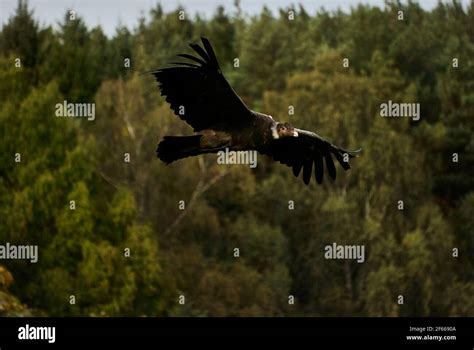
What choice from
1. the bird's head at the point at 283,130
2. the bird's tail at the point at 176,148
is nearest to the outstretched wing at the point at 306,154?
the bird's head at the point at 283,130

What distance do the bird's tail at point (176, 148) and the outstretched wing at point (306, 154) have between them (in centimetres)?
182

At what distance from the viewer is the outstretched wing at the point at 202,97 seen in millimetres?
18000

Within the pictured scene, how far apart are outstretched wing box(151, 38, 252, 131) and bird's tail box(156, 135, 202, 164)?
353 mm

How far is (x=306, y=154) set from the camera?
20.5 meters

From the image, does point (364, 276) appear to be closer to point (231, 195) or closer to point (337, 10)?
point (231, 195)

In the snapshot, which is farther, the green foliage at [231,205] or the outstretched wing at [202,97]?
the green foliage at [231,205]

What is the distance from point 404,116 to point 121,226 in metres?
14.4

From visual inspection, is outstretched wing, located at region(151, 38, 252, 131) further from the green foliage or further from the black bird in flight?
the green foliage

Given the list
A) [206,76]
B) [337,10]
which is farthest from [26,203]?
[206,76]

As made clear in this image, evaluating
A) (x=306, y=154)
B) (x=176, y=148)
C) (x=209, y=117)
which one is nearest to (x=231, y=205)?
(x=306, y=154)

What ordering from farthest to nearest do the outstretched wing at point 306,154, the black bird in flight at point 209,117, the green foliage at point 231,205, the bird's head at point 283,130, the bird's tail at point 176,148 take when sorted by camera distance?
the green foliage at point 231,205 < the outstretched wing at point 306,154 < the bird's head at point 283,130 < the black bird in flight at point 209,117 < the bird's tail at point 176,148

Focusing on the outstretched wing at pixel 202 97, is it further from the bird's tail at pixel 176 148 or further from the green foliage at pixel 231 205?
the green foliage at pixel 231 205

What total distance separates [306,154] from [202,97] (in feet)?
8.45

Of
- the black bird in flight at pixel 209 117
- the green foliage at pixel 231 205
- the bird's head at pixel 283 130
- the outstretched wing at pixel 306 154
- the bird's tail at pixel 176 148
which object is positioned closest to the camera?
the bird's tail at pixel 176 148
